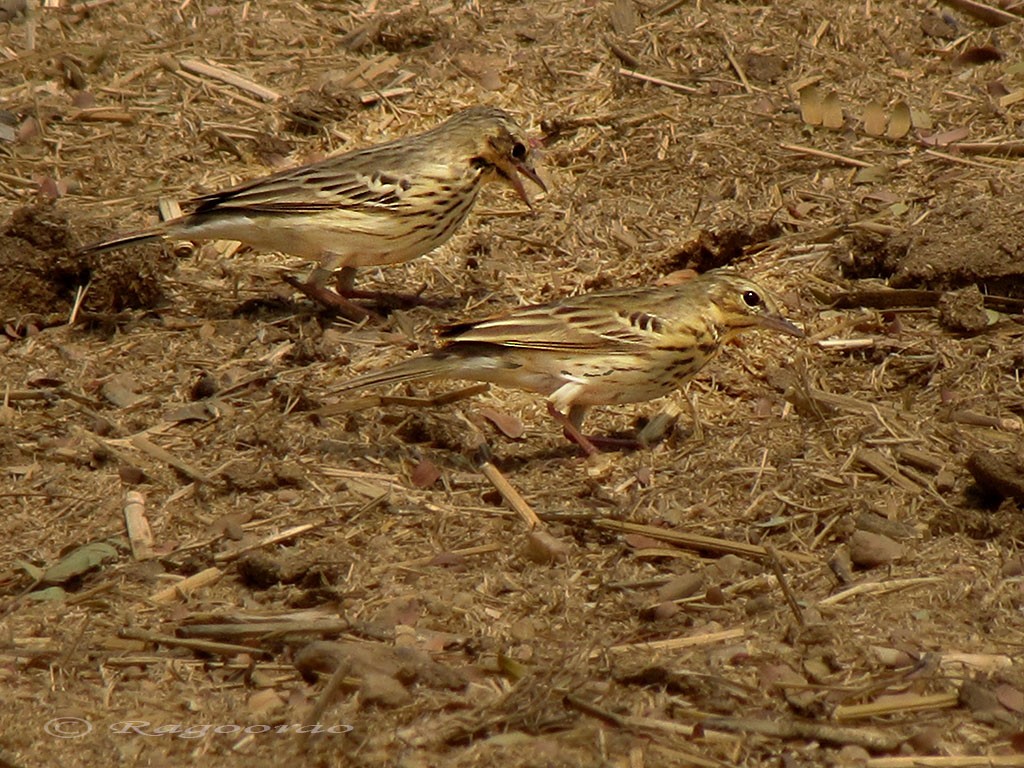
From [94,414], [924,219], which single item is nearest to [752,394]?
[924,219]

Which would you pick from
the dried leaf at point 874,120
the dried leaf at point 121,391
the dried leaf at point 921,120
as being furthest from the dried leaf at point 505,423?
the dried leaf at point 921,120

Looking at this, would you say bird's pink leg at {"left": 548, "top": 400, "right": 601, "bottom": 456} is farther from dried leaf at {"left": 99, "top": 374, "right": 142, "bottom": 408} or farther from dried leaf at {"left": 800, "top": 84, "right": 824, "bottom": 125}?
dried leaf at {"left": 800, "top": 84, "right": 824, "bottom": 125}

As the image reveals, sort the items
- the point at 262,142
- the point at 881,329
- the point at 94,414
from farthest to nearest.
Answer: the point at 262,142 < the point at 881,329 < the point at 94,414

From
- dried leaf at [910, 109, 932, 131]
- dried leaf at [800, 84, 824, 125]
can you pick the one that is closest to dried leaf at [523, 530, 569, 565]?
dried leaf at [800, 84, 824, 125]

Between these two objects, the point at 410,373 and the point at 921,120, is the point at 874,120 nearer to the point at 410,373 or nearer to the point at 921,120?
the point at 921,120

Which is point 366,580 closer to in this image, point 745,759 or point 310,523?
point 310,523
